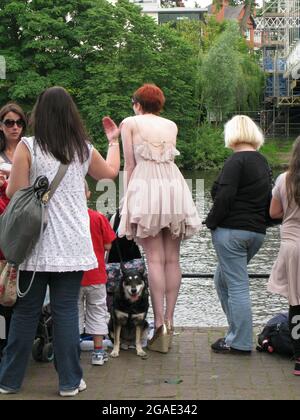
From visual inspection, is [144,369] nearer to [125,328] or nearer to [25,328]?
[125,328]

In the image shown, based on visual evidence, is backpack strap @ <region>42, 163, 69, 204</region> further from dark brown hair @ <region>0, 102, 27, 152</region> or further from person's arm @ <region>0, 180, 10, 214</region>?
dark brown hair @ <region>0, 102, 27, 152</region>

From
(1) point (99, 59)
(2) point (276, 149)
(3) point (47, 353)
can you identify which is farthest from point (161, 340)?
(1) point (99, 59)

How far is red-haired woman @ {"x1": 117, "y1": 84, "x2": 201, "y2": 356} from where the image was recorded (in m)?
6.38

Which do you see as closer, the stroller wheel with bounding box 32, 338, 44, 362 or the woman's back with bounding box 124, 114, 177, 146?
the stroller wheel with bounding box 32, 338, 44, 362

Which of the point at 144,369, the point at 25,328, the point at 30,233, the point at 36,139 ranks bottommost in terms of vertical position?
the point at 144,369

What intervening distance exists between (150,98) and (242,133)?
81 cm

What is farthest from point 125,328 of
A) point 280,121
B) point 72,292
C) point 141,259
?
point 280,121

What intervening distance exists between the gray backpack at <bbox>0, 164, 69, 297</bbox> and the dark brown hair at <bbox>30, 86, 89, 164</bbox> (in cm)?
23

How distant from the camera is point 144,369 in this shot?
5910 millimetres

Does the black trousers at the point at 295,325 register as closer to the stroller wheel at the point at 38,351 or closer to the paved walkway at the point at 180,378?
the paved walkway at the point at 180,378

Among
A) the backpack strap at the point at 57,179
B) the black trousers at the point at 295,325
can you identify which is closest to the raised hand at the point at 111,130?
the backpack strap at the point at 57,179

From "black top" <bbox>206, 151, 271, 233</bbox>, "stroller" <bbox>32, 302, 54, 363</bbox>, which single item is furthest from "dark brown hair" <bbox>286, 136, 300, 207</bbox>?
"stroller" <bbox>32, 302, 54, 363</bbox>
